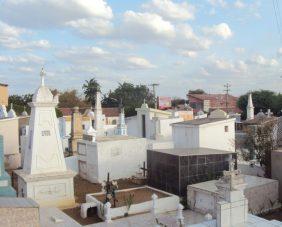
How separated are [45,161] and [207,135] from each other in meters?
8.91

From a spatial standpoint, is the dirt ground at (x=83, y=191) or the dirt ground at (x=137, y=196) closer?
the dirt ground at (x=83, y=191)

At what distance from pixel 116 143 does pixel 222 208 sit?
1048 cm

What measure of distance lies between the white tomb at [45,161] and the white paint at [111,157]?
3.42 m

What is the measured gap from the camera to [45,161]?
13.2m

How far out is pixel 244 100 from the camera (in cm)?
5556

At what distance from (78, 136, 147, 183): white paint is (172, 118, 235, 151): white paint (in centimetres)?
271

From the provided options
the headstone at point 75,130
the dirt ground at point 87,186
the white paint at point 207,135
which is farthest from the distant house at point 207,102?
the dirt ground at point 87,186

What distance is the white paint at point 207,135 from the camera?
61.3ft

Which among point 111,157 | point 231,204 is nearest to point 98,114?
point 111,157

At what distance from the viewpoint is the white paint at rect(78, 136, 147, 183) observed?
1673 centimetres

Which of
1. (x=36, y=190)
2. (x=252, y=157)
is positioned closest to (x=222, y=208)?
(x=36, y=190)

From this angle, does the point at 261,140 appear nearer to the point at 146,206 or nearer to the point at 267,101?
the point at 146,206

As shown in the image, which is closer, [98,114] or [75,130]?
[75,130]

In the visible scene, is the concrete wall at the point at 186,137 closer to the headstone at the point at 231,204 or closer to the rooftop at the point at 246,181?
the rooftop at the point at 246,181
